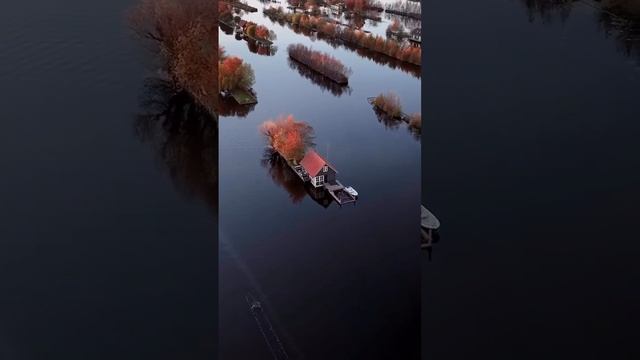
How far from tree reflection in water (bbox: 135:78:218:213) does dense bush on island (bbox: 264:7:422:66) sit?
454mm

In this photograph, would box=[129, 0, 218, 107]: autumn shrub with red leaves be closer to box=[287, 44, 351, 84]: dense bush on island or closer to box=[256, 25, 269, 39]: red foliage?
box=[256, 25, 269, 39]: red foliage

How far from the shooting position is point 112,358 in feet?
6.81

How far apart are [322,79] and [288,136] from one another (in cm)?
25

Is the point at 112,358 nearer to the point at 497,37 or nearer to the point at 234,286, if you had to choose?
the point at 234,286

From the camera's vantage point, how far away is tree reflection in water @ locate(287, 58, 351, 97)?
1970 mm

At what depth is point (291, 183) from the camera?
193 centimetres

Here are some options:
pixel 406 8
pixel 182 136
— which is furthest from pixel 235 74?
pixel 406 8

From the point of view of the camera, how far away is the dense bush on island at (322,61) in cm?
201

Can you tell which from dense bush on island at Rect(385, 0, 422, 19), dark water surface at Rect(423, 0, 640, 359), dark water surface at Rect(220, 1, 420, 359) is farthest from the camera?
dark water surface at Rect(423, 0, 640, 359)

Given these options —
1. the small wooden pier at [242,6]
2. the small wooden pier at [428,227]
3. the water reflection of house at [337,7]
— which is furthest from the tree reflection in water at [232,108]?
the small wooden pier at [428,227]

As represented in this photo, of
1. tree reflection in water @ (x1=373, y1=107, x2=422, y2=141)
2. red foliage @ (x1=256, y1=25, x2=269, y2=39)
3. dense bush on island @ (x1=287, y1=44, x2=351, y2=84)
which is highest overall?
red foliage @ (x1=256, y1=25, x2=269, y2=39)

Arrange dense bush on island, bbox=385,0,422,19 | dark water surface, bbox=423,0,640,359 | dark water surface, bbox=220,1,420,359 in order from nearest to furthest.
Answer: dark water surface, bbox=220,1,420,359 → dense bush on island, bbox=385,0,422,19 → dark water surface, bbox=423,0,640,359

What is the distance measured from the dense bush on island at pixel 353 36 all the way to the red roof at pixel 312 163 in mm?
472

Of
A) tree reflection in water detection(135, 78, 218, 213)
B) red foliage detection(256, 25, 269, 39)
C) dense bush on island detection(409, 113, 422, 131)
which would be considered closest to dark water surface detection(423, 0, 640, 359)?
dense bush on island detection(409, 113, 422, 131)
